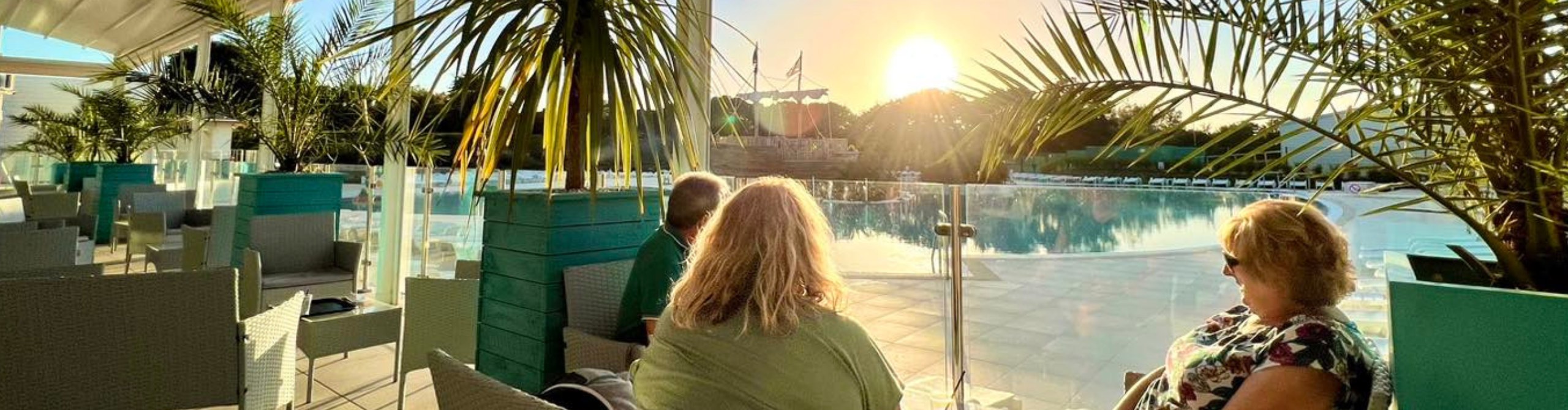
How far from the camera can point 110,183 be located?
27.0ft

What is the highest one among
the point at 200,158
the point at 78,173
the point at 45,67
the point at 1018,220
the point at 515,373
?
the point at 45,67

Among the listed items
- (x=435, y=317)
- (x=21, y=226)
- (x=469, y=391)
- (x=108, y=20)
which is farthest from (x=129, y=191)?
(x=469, y=391)

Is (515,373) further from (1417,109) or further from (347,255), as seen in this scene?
(1417,109)

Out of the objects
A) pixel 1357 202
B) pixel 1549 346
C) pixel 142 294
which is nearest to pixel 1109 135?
pixel 1357 202

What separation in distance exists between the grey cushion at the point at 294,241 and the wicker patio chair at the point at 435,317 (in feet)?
6.23

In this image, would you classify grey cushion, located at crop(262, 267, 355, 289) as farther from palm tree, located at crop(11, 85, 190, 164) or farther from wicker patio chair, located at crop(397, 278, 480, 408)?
palm tree, located at crop(11, 85, 190, 164)

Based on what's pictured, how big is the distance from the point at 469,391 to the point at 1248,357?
1394 mm

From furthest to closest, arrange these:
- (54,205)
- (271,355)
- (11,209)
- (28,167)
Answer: (28,167) → (11,209) → (54,205) → (271,355)

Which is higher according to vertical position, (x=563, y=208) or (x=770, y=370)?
(x=563, y=208)

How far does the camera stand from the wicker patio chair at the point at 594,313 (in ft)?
6.85

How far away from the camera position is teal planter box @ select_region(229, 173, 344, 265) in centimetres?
457

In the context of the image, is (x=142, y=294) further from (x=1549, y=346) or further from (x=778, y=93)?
(x=1549, y=346)

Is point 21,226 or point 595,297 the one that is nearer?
point 595,297

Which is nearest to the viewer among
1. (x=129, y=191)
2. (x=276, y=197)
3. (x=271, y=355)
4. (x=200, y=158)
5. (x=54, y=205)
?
(x=271, y=355)
